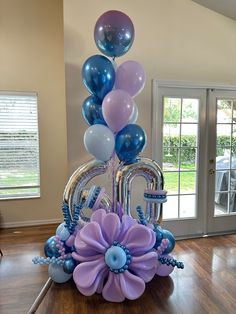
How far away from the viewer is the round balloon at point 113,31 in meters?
2.11

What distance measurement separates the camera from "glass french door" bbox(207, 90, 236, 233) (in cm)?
338

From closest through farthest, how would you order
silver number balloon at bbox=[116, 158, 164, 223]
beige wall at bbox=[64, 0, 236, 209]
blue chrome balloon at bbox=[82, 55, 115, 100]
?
blue chrome balloon at bbox=[82, 55, 115, 100] < silver number balloon at bbox=[116, 158, 164, 223] < beige wall at bbox=[64, 0, 236, 209]

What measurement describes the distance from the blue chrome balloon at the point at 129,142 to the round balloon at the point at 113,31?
0.72 meters

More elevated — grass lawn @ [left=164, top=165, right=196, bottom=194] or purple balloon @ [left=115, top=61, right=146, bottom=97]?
purple balloon @ [left=115, top=61, right=146, bottom=97]

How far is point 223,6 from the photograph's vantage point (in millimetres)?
3021

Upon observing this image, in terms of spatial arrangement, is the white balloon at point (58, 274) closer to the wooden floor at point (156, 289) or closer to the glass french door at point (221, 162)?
the wooden floor at point (156, 289)

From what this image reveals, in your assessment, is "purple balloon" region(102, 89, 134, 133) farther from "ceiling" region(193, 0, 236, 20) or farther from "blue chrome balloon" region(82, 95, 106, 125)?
"ceiling" region(193, 0, 236, 20)

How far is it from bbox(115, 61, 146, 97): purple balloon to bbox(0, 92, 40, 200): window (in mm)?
1992

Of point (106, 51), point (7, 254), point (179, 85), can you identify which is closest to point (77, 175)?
point (106, 51)

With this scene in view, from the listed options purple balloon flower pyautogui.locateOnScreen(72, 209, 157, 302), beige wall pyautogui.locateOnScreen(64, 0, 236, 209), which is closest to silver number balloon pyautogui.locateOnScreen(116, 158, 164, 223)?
→ purple balloon flower pyautogui.locateOnScreen(72, 209, 157, 302)

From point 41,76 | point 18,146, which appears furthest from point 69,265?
point 41,76

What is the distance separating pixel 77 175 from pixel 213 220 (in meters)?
2.24

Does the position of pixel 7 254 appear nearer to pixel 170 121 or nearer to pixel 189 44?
pixel 170 121

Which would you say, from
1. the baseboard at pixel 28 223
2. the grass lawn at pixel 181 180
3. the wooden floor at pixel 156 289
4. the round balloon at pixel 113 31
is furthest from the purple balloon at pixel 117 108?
the baseboard at pixel 28 223
